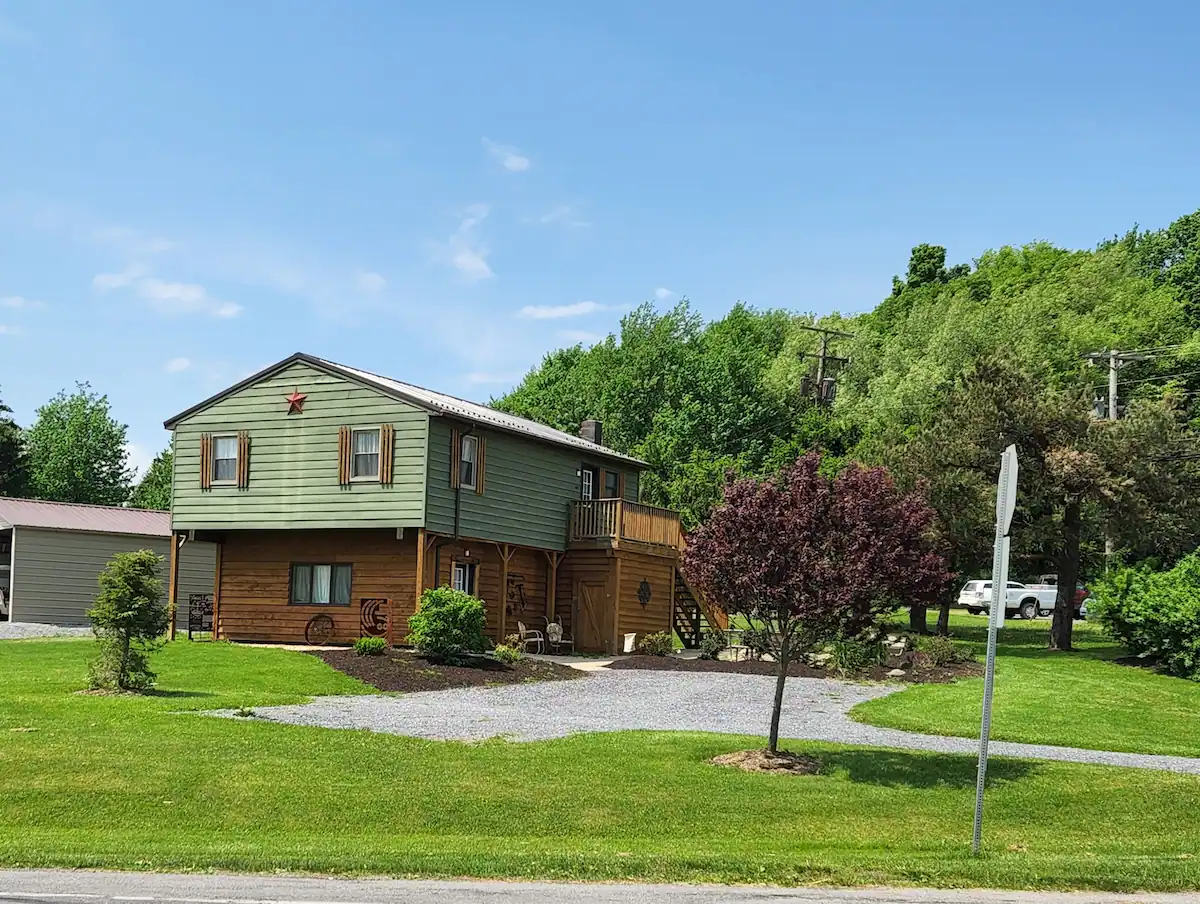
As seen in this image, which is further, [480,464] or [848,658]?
[480,464]

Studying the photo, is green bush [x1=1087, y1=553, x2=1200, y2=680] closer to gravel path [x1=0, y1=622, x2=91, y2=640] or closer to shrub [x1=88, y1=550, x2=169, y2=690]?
shrub [x1=88, y1=550, x2=169, y2=690]

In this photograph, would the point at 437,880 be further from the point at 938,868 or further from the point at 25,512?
the point at 25,512

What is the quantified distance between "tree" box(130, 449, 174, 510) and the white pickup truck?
4204cm

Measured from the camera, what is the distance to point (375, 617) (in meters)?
29.3

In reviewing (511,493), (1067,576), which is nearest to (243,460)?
(511,493)

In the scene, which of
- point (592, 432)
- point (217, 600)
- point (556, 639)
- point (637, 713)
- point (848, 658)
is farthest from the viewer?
point (592, 432)

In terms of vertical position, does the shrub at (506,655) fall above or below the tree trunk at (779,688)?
below

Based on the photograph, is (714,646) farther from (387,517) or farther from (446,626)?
(387,517)

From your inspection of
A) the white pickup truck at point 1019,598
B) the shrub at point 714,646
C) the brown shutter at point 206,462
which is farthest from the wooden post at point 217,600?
the white pickup truck at point 1019,598

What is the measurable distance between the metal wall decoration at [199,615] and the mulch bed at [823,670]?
1161 cm

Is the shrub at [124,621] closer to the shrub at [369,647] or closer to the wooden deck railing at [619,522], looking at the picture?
the shrub at [369,647]

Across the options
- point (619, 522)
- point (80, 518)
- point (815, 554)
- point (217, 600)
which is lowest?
point (217, 600)

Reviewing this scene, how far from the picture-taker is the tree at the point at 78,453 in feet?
233

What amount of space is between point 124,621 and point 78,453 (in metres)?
58.4
